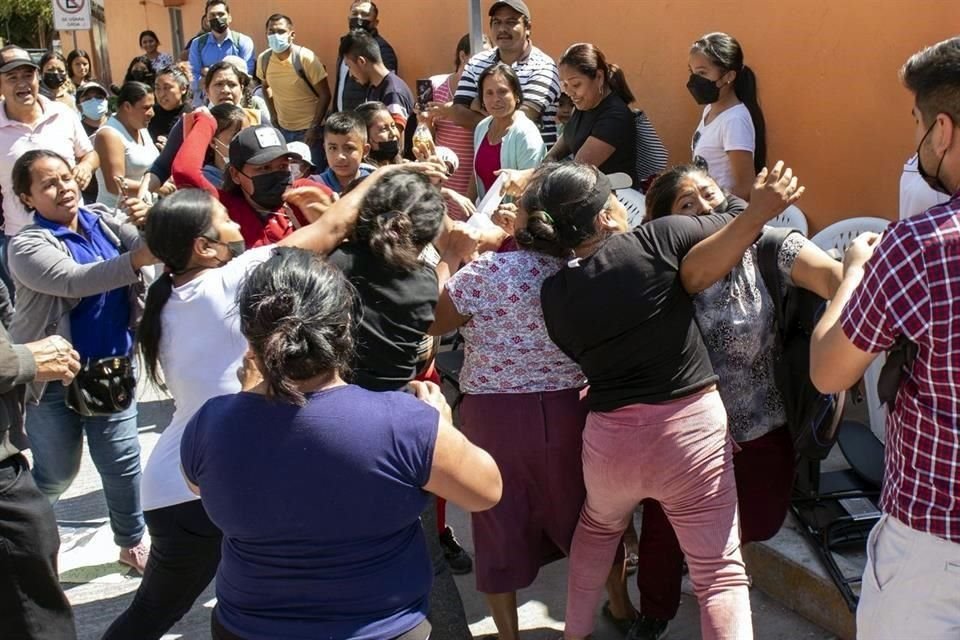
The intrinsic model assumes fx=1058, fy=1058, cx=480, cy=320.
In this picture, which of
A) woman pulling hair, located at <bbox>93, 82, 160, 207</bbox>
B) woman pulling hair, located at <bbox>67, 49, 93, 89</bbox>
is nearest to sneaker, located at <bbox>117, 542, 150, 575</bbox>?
woman pulling hair, located at <bbox>93, 82, 160, 207</bbox>

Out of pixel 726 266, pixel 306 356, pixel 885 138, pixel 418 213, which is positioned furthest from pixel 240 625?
pixel 885 138

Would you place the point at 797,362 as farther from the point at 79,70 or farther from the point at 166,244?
the point at 79,70

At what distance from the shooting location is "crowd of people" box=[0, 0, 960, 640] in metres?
2.30

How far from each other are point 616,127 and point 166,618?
3.29m

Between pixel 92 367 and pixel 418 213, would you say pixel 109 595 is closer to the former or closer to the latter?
pixel 92 367

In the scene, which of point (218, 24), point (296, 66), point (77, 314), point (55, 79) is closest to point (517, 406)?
point (77, 314)

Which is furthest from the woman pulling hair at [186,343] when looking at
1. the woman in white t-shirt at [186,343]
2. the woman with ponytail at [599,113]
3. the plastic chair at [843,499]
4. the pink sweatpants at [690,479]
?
the woman with ponytail at [599,113]

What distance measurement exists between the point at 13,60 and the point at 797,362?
17.5 ft

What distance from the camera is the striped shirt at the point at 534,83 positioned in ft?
19.9

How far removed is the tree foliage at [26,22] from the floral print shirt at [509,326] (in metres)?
37.8

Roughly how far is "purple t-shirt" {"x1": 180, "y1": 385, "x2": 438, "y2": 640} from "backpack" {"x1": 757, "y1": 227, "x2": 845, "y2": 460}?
1.48 metres

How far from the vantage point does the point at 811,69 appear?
18.2ft

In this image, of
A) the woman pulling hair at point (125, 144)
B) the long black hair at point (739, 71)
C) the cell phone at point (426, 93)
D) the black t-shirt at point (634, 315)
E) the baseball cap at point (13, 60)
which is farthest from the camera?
the cell phone at point (426, 93)

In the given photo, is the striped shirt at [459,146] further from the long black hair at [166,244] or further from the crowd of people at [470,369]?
the long black hair at [166,244]
